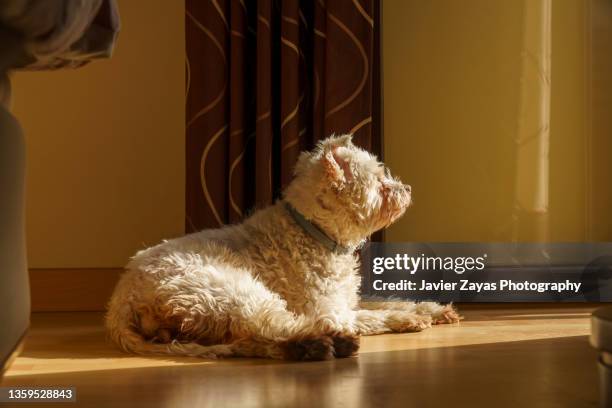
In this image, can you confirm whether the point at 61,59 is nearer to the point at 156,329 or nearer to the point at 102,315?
the point at 156,329

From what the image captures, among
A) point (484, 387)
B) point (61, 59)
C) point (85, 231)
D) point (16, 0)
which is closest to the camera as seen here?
point (16, 0)

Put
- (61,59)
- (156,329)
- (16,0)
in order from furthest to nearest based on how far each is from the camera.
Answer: (156,329) → (61,59) → (16,0)

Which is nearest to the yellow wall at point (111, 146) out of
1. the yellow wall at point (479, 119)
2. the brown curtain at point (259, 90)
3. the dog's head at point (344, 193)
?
the brown curtain at point (259, 90)

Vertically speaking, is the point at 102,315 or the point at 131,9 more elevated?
the point at 131,9

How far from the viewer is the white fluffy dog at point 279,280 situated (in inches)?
90.7

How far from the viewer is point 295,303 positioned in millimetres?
2594

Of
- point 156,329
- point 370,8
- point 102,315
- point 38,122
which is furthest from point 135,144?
point 156,329

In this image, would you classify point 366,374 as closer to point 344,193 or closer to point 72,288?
point 344,193

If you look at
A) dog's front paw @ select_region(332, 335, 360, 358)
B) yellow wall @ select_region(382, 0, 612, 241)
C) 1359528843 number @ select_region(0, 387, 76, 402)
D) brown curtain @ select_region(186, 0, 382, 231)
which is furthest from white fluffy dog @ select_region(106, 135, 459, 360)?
yellow wall @ select_region(382, 0, 612, 241)

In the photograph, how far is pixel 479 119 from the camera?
155 inches

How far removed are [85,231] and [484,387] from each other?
94.0 inches

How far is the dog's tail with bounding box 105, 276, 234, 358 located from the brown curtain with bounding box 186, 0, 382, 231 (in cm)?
103

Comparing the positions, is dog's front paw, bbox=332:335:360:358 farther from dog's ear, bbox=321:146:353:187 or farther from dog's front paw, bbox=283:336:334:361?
dog's ear, bbox=321:146:353:187

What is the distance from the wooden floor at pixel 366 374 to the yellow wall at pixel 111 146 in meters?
0.95
